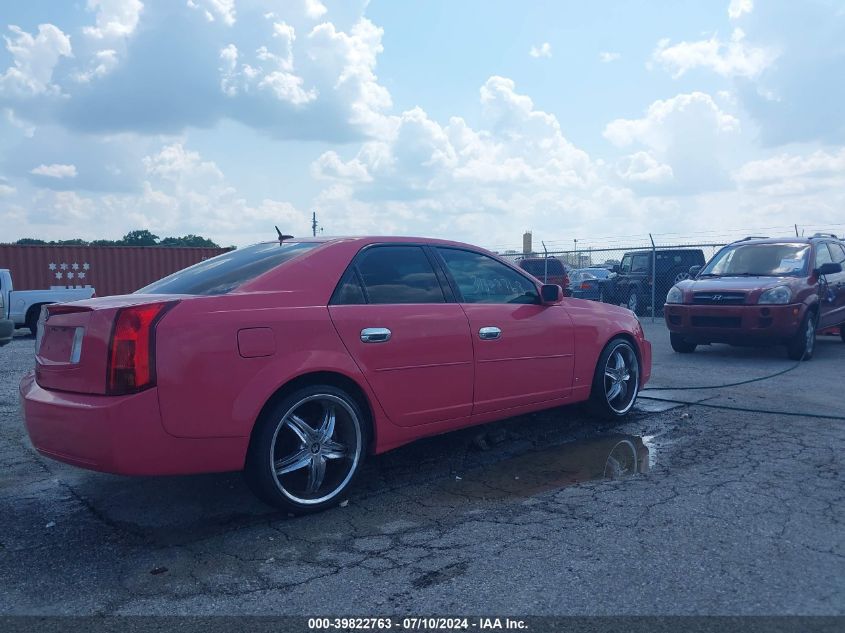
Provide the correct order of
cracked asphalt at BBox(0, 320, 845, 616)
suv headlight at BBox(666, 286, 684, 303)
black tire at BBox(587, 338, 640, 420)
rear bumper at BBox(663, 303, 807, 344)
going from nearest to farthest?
cracked asphalt at BBox(0, 320, 845, 616), black tire at BBox(587, 338, 640, 420), rear bumper at BBox(663, 303, 807, 344), suv headlight at BBox(666, 286, 684, 303)

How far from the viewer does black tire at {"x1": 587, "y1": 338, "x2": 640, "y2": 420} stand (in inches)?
240

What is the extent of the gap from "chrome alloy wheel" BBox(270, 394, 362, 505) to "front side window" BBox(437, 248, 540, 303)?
1.29 meters

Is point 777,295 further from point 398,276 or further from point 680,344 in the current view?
point 398,276

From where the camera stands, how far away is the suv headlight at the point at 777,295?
9.91 metres

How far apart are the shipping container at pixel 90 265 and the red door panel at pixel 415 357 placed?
60.4 ft

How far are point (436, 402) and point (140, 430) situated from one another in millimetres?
1848

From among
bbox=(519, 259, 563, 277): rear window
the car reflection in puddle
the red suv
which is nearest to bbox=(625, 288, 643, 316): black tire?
bbox=(519, 259, 563, 277): rear window

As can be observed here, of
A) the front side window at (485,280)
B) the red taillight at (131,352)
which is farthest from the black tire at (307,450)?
the front side window at (485,280)

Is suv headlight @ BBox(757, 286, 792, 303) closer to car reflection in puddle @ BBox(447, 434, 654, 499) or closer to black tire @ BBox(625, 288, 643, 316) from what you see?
car reflection in puddle @ BBox(447, 434, 654, 499)

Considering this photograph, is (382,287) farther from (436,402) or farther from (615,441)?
(615,441)

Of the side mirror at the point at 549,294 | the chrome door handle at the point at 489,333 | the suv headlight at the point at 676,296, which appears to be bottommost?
the chrome door handle at the point at 489,333

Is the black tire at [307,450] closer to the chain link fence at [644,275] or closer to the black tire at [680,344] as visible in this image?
the black tire at [680,344]

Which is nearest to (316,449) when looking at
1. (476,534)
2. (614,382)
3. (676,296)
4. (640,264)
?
(476,534)

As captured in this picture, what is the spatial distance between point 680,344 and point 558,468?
22.6 ft
